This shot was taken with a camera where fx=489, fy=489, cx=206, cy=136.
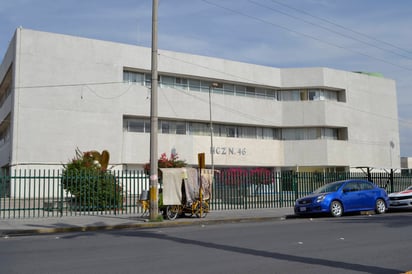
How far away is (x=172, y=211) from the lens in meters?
18.7

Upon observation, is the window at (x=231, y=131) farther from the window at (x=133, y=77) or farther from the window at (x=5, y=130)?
the window at (x=5, y=130)

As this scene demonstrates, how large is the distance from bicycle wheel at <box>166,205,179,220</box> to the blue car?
482 cm

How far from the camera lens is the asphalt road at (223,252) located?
816 centimetres

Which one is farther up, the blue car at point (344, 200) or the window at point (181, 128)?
the window at point (181, 128)

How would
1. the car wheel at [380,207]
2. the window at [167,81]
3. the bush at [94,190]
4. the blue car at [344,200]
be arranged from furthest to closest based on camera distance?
the window at [167,81] → the bush at [94,190] → the car wheel at [380,207] → the blue car at [344,200]

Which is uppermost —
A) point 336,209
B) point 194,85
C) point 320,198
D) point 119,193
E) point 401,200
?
point 194,85

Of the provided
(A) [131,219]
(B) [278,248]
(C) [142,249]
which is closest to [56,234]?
(A) [131,219]

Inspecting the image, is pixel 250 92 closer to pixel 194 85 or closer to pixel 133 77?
pixel 194 85

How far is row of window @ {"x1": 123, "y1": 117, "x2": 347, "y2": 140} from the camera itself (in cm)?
4066

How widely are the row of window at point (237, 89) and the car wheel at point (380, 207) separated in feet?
78.2

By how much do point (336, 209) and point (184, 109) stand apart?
24668 millimetres

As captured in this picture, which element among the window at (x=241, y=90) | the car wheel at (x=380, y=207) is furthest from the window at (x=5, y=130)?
the car wheel at (x=380, y=207)

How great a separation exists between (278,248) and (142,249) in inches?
115

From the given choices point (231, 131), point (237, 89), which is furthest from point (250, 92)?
point (231, 131)
